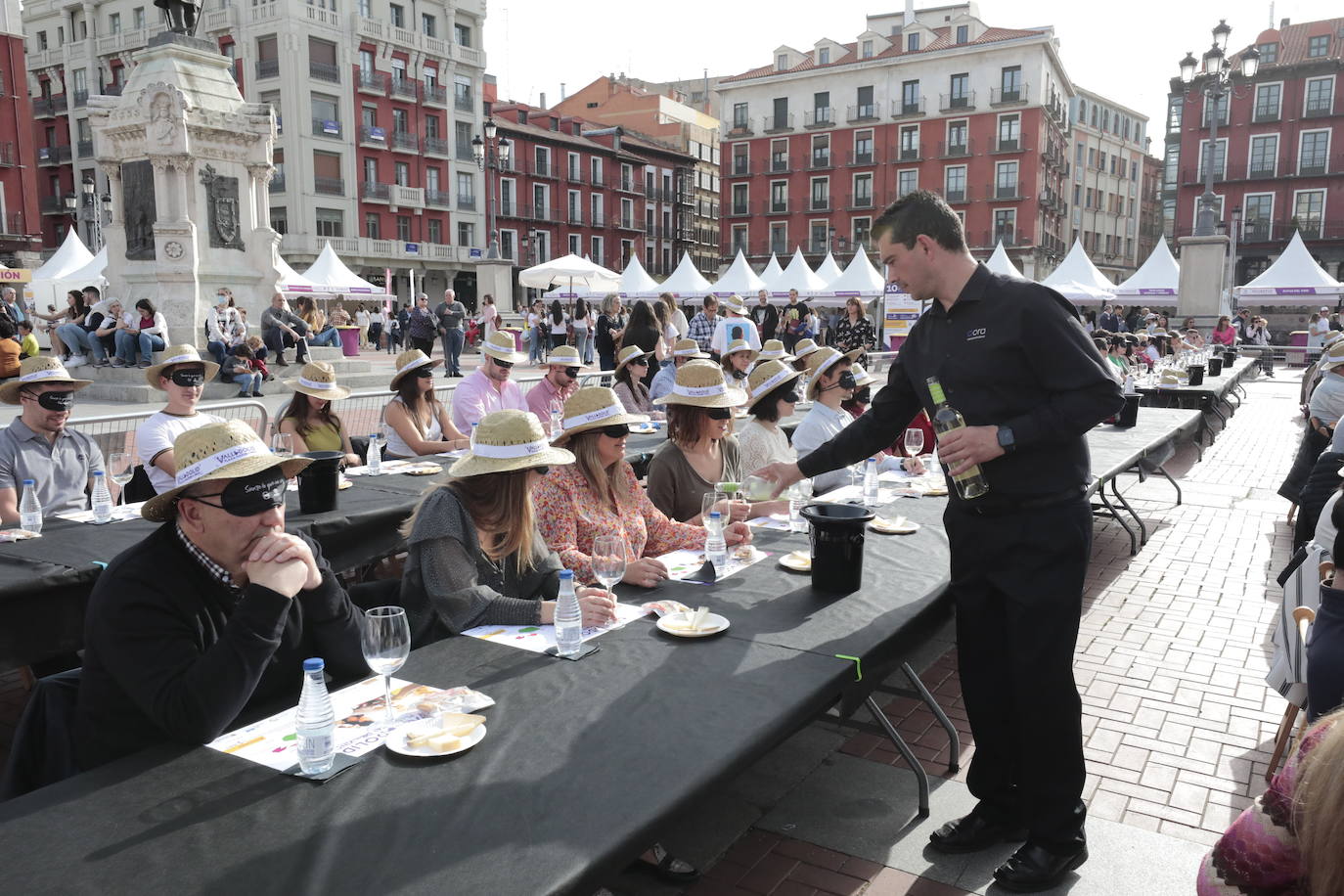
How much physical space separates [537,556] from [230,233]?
46.4 ft

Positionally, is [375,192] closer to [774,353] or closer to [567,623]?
[774,353]

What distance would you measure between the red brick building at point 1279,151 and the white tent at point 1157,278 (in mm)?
27197

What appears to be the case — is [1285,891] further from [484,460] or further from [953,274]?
[484,460]

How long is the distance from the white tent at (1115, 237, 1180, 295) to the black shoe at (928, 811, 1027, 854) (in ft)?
73.3

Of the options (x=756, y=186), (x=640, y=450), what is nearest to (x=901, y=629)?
(x=640, y=450)

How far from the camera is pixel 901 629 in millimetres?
2816

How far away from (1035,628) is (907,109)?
174 ft

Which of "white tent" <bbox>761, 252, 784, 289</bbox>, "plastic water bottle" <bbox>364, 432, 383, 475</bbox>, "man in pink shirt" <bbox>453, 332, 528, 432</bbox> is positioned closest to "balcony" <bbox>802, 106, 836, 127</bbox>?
"white tent" <bbox>761, 252, 784, 289</bbox>

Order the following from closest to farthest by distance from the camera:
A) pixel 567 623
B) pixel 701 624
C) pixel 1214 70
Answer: pixel 567 623 → pixel 701 624 → pixel 1214 70

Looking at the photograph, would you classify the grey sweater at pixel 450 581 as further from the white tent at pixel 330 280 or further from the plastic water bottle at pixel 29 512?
the white tent at pixel 330 280

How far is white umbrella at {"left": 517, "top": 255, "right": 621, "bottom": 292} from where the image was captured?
69.3 feet

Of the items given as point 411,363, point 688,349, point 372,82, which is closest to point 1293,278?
point 688,349

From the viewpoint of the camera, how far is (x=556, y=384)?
25.3 feet

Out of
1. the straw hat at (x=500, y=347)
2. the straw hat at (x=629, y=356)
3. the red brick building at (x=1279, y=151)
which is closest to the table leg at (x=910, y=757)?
the straw hat at (x=500, y=347)
